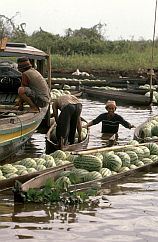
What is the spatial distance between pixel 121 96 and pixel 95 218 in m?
19.0

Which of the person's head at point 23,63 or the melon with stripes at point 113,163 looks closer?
the melon with stripes at point 113,163

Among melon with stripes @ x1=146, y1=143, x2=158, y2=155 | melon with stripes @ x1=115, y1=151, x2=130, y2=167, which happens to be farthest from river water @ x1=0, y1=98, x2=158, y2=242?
melon with stripes @ x1=146, y1=143, x2=158, y2=155

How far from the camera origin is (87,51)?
46531 millimetres

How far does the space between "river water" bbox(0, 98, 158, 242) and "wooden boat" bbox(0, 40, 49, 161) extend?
215cm

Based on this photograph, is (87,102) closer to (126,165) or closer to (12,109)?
(12,109)

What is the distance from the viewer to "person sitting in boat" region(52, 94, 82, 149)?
38.0 ft

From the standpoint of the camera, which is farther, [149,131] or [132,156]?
[149,131]

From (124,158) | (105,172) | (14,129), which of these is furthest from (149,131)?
(105,172)

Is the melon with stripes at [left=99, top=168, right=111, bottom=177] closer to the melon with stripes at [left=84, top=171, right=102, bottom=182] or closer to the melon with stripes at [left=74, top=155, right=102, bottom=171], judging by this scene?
the melon with stripes at [left=74, top=155, right=102, bottom=171]

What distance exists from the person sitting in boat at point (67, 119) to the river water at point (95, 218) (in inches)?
97.5

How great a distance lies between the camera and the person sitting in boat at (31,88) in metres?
12.5

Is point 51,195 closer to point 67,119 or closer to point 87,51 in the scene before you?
point 67,119

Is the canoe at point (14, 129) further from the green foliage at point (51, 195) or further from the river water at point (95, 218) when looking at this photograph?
the green foliage at point (51, 195)

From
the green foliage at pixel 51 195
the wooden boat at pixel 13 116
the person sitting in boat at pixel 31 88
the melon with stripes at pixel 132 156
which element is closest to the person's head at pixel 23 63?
the person sitting in boat at pixel 31 88
